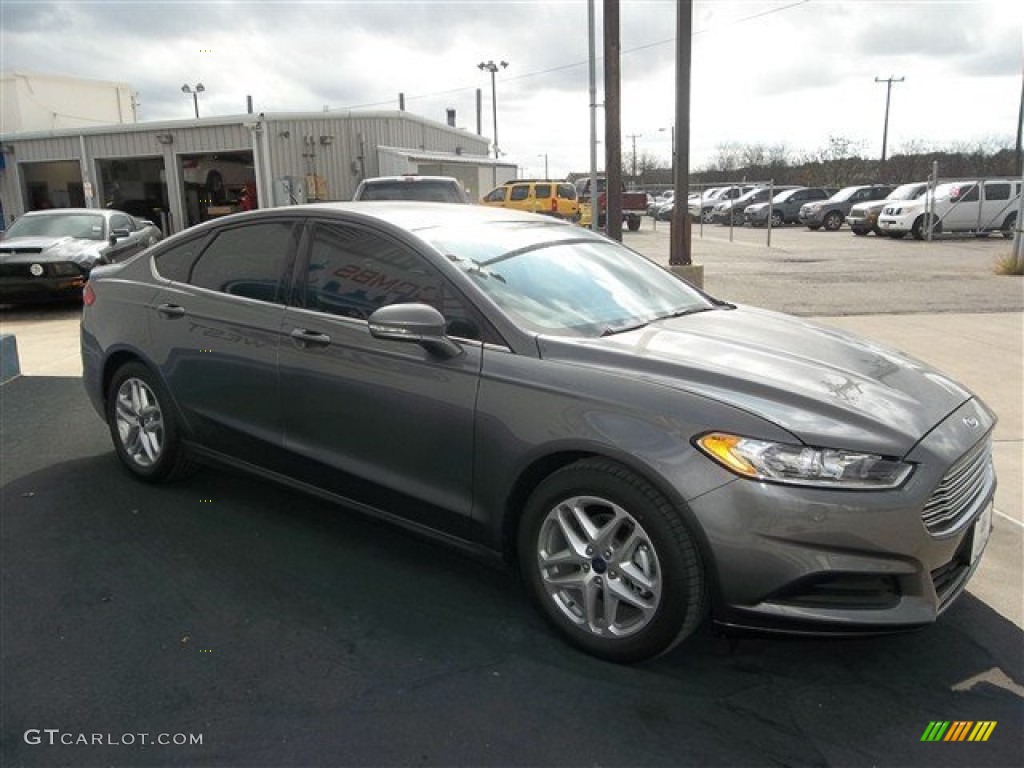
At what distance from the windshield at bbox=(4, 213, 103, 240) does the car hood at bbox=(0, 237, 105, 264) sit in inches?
13.9

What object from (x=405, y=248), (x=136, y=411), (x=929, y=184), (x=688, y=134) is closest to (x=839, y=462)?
(x=405, y=248)

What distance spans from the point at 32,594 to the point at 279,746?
5.29 feet

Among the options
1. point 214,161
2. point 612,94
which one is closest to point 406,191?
point 612,94

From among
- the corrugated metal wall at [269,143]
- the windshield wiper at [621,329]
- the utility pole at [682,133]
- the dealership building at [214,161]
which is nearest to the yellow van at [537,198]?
the dealership building at [214,161]

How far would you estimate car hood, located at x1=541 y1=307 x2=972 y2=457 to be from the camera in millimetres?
2619

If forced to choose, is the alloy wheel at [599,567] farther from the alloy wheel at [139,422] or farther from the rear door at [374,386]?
the alloy wheel at [139,422]

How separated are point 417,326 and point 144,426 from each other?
2.25 meters

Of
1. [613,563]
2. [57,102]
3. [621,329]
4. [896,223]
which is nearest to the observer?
[613,563]

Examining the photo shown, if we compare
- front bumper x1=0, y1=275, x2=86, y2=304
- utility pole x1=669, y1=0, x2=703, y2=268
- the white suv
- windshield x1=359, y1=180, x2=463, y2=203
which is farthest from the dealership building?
the white suv

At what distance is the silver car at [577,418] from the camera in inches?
100

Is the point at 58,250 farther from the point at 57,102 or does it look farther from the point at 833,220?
the point at 833,220

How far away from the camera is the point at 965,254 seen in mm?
20234

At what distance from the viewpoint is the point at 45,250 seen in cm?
1180

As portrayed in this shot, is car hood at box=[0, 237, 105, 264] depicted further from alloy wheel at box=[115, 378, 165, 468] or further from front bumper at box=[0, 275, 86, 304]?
alloy wheel at box=[115, 378, 165, 468]
